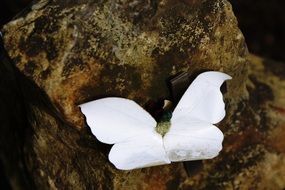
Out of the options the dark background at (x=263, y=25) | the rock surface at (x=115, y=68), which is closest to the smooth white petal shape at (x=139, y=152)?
the rock surface at (x=115, y=68)

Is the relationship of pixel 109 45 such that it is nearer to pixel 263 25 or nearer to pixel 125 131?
pixel 125 131

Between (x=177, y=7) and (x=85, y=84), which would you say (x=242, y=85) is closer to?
(x=177, y=7)

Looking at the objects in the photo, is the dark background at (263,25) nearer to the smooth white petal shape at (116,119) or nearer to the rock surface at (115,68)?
the rock surface at (115,68)

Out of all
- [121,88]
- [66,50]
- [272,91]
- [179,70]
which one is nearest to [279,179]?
[272,91]

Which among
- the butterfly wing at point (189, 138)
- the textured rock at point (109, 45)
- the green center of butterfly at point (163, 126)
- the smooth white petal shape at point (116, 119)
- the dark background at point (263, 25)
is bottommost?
the dark background at point (263, 25)

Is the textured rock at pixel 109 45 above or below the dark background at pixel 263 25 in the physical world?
above

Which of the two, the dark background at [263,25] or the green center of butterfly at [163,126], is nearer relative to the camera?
the green center of butterfly at [163,126]

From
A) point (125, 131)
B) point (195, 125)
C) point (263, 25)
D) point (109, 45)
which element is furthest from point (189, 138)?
point (263, 25)
